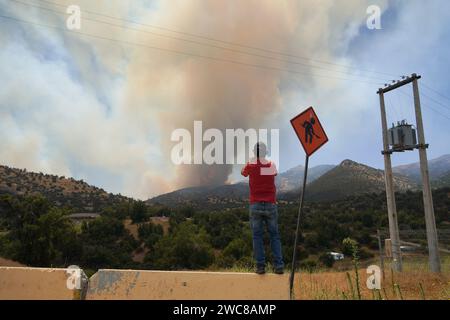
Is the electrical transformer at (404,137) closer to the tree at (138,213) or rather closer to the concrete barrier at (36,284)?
Answer: the concrete barrier at (36,284)

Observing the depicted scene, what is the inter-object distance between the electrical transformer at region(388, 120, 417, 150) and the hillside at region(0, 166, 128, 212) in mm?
51918

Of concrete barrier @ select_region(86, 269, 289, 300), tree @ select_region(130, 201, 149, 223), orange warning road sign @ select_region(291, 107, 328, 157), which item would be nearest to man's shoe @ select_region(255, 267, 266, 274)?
concrete barrier @ select_region(86, 269, 289, 300)

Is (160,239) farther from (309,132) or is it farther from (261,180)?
(309,132)

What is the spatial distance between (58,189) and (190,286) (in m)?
72.1

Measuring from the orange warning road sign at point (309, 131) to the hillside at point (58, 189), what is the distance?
191 feet

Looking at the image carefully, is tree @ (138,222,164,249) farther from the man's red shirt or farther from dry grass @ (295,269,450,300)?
the man's red shirt

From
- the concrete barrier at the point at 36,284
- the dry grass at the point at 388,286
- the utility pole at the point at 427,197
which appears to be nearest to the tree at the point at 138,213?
the utility pole at the point at 427,197

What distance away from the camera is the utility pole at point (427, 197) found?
14.7 metres

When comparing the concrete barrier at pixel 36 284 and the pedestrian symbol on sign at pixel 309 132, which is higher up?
the pedestrian symbol on sign at pixel 309 132

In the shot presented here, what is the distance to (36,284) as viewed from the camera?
5430mm

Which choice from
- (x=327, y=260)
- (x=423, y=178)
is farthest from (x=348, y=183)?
(x=423, y=178)
